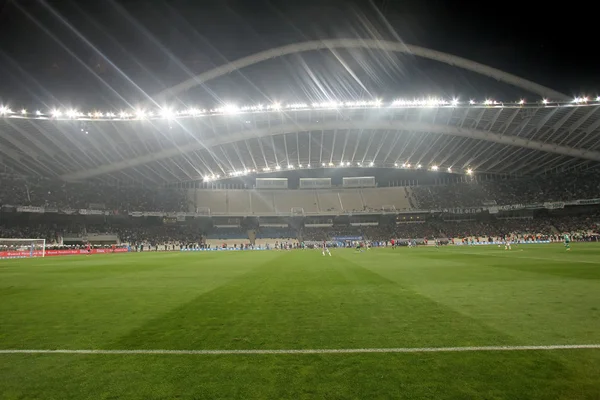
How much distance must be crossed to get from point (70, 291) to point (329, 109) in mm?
35588

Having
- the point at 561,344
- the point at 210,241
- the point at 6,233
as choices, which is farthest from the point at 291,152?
the point at 561,344

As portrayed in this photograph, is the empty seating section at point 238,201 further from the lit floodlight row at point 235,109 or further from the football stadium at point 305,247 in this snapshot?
the lit floodlight row at point 235,109

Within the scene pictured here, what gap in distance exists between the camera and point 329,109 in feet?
137

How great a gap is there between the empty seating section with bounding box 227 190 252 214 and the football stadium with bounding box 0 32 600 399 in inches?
21.7

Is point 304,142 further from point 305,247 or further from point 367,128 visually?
point 305,247

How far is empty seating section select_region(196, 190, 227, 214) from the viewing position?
67500 mm

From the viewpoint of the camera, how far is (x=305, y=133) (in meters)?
50.5

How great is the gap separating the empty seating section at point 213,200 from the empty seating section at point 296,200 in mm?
10496

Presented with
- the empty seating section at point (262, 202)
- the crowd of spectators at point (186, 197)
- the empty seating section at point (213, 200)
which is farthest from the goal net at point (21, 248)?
the empty seating section at point (262, 202)

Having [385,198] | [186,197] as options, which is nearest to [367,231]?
[385,198]

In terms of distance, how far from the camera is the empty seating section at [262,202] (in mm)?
68381

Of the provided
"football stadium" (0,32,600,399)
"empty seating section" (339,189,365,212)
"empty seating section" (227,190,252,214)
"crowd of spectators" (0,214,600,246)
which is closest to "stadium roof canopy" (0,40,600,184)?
"football stadium" (0,32,600,399)

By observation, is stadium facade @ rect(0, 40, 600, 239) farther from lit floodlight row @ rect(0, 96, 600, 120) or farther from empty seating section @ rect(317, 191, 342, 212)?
empty seating section @ rect(317, 191, 342, 212)

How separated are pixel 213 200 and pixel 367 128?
3561cm
